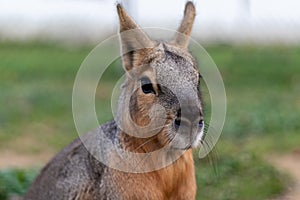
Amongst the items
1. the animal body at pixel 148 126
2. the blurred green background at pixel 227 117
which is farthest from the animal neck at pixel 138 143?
the blurred green background at pixel 227 117

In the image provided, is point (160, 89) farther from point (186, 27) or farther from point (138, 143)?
point (186, 27)

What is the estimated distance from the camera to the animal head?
4.21 meters

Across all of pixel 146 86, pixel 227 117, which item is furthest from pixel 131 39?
pixel 227 117

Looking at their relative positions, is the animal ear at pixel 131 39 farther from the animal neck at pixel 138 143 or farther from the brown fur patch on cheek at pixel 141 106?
the animal neck at pixel 138 143

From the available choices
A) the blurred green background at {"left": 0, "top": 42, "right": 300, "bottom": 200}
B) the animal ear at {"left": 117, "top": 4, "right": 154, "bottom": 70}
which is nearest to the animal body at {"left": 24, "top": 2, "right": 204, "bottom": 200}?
the animal ear at {"left": 117, "top": 4, "right": 154, "bottom": 70}

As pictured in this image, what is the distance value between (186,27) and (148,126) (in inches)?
28.3

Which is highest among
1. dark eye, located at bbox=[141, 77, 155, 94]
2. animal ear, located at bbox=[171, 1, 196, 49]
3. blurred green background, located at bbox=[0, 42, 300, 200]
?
animal ear, located at bbox=[171, 1, 196, 49]

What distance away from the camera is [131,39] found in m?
4.57

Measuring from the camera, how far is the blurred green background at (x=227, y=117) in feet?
21.5

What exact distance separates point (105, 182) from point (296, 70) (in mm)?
7654

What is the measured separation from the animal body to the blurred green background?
117 centimetres

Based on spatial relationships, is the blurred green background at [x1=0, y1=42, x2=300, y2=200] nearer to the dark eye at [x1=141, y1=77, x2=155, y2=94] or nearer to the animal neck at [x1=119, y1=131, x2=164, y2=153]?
the animal neck at [x1=119, y1=131, x2=164, y2=153]

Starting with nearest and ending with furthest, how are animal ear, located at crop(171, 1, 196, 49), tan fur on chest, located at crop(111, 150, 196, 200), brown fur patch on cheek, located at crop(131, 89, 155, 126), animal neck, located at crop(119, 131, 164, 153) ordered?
brown fur patch on cheek, located at crop(131, 89, 155, 126) < animal neck, located at crop(119, 131, 164, 153) < tan fur on chest, located at crop(111, 150, 196, 200) < animal ear, located at crop(171, 1, 196, 49)

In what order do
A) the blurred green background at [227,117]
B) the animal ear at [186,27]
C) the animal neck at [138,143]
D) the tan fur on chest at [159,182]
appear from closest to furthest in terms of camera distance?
the animal neck at [138,143], the tan fur on chest at [159,182], the animal ear at [186,27], the blurred green background at [227,117]
